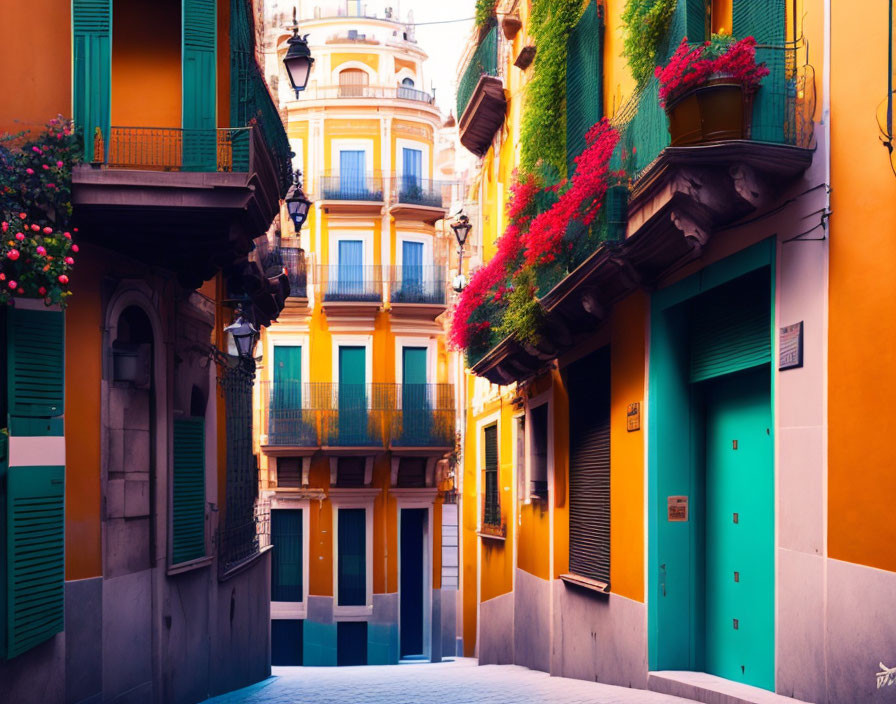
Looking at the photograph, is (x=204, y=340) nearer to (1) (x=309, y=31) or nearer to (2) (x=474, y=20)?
(2) (x=474, y=20)

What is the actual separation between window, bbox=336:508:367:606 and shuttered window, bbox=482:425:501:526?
1000 centimetres

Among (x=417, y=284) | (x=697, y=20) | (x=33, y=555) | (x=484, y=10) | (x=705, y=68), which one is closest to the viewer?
(x=705, y=68)

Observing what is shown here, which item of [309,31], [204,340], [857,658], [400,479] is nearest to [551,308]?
[204,340]

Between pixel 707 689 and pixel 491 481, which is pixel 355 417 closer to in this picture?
pixel 491 481

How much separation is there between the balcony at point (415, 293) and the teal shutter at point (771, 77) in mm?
25236

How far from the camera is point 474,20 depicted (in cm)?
2186

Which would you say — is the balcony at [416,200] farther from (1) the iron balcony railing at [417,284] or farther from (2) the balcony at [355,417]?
(2) the balcony at [355,417]

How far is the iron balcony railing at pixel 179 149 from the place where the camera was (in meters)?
10.6

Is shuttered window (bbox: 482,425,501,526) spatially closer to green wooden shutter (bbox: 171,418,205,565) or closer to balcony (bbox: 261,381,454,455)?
balcony (bbox: 261,381,454,455)

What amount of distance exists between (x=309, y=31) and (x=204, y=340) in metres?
23.0

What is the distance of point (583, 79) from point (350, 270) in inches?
827

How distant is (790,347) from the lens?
8.39 meters

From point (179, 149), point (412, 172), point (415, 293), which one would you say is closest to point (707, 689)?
point (179, 149)

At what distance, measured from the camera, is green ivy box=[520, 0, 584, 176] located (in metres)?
14.8
